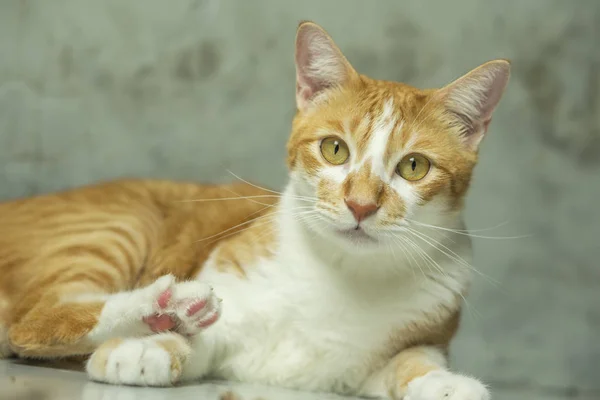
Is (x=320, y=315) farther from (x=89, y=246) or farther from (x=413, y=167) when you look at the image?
(x=89, y=246)

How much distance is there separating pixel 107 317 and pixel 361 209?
72cm

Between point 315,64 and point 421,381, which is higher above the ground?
point 315,64

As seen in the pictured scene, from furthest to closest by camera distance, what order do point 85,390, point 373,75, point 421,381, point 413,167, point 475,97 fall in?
point 373,75 < point 475,97 < point 413,167 < point 421,381 < point 85,390

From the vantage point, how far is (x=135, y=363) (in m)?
1.92

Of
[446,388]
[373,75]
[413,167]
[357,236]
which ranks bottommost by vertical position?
[446,388]

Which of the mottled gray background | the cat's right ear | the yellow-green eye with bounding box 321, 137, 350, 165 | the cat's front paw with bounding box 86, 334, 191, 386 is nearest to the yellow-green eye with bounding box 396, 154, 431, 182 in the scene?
the yellow-green eye with bounding box 321, 137, 350, 165

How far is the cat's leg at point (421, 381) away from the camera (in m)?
1.86

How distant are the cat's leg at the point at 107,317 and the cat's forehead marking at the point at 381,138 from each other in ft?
1.77

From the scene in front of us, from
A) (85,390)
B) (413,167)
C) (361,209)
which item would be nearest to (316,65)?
(413,167)

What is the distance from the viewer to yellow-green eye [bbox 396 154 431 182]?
217cm

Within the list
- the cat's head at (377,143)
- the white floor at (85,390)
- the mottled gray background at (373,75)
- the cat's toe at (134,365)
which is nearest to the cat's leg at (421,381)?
the white floor at (85,390)

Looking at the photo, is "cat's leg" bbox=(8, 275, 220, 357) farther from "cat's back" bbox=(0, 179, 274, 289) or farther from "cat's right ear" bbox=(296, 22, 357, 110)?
"cat's right ear" bbox=(296, 22, 357, 110)

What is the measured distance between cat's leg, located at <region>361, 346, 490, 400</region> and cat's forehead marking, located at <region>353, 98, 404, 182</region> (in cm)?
49

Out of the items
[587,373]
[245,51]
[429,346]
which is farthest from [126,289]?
[587,373]
